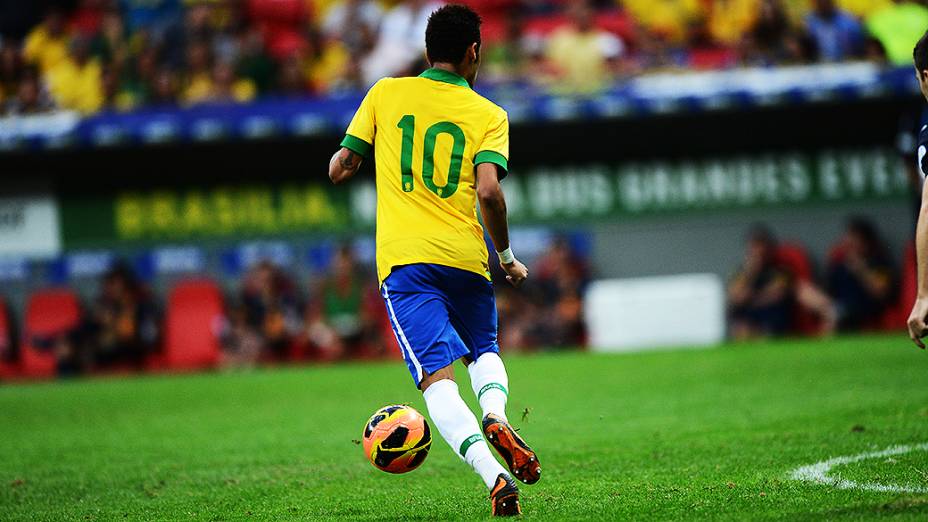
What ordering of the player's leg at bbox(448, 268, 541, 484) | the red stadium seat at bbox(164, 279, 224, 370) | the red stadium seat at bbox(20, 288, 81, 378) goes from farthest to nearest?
the red stadium seat at bbox(20, 288, 81, 378) → the red stadium seat at bbox(164, 279, 224, 370) → the player's leg at bbox(448, 268, 541, 484)

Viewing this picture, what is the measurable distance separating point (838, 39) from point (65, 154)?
959 cm

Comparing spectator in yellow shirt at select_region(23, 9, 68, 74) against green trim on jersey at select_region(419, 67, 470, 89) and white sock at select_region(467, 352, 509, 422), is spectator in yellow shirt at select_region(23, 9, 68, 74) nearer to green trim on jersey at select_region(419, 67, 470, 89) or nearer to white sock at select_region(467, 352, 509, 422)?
green trim on jersey at select_region(419, 67, 470, 89)

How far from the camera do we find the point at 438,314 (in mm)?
5285

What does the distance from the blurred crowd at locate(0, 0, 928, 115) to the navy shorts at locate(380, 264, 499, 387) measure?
29.7 ft

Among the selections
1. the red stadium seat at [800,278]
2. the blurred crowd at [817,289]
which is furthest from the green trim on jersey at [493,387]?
the red stadium seat at [800,278]

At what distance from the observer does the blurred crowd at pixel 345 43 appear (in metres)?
14.8

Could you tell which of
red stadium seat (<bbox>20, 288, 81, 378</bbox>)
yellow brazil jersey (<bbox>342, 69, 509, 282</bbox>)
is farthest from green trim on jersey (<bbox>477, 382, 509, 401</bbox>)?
red stadium seat (<bbox>20, 288, 81, 378</bbox>)

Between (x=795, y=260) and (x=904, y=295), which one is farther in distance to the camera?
(x=795, y=260)

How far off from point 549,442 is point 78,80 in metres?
11.5

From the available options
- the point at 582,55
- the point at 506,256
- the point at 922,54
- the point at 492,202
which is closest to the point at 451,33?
the point at 492,202

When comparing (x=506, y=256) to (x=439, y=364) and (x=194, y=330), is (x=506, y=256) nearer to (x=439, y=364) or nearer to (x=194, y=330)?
(x=439, y=364)

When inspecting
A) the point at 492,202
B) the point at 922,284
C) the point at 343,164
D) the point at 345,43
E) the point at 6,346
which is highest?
the point at 345,43

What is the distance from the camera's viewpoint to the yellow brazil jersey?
17.4 ft

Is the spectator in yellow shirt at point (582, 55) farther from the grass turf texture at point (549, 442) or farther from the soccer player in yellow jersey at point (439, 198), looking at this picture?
the soccer player in yellow jersey at point (439, 198)
